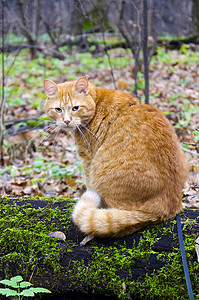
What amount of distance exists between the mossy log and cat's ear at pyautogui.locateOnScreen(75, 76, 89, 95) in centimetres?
126

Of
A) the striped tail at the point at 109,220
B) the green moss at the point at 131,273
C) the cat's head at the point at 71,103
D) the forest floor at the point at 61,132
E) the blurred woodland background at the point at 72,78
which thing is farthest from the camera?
the blurred woodland background at the point at 72,78

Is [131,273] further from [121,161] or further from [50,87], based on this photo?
[50,87]

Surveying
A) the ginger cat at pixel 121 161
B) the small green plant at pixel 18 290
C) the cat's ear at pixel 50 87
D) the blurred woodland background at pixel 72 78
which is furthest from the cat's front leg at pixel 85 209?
the cat's ear at pixel 50 87

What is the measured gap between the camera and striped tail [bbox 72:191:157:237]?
2.13 meters

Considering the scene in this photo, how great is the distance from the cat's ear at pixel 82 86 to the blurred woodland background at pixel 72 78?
18.7 inches

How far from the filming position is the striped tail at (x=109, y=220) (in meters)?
2.13

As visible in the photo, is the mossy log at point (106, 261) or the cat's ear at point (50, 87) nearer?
the mossy log at point (106, 261)

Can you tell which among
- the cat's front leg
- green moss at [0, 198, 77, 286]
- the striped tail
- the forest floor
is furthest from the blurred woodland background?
the striped tail

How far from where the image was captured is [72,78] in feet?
25.7

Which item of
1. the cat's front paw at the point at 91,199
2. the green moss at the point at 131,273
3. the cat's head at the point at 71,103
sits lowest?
the green moss at the point at 131,273

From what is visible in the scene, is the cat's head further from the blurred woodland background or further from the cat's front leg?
the cat's front leg

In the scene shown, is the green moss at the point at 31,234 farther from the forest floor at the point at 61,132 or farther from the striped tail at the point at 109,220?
the forest floor at the point at 61,132

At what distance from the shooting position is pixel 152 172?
225 cm

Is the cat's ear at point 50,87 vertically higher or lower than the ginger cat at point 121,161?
higher
